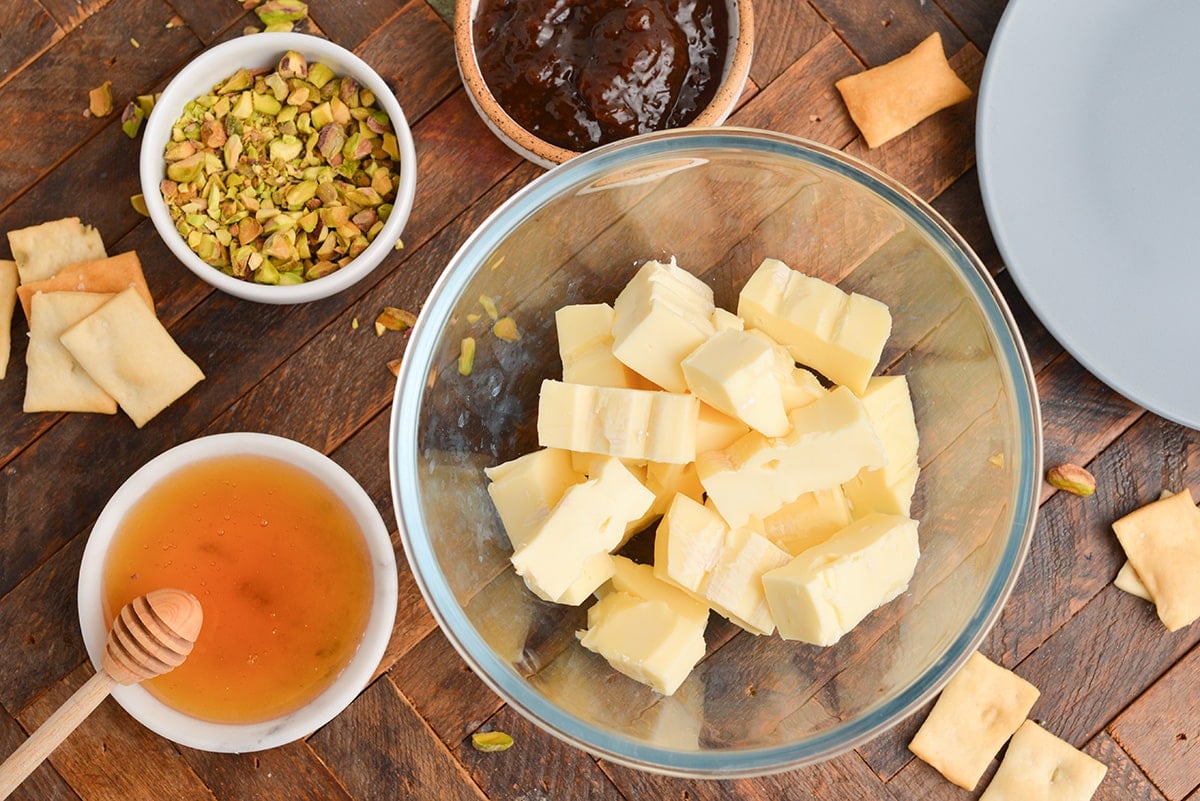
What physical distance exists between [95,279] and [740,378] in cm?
81

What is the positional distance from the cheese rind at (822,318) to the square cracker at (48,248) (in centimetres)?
81

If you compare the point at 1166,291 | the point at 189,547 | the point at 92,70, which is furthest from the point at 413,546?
the point at 1166,291

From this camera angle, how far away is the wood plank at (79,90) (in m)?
1.21

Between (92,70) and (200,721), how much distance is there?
80 centimetres

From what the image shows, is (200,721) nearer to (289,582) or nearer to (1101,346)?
(289,582)

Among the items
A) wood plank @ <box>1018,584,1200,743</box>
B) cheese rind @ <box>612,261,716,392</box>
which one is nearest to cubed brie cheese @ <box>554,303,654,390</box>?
cheese rind @ <box>612,261,716,392</box>

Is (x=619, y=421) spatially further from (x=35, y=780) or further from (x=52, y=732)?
(x=35, y=780)

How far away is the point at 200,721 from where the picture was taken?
1.12m

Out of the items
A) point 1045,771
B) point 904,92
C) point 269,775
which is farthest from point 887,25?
point 269,775

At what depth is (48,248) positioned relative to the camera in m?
1.19

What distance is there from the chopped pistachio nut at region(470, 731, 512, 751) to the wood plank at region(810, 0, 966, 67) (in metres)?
0.96

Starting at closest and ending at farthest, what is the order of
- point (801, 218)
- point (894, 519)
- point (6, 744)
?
1. point (894, 519)
2. point (801, 218)
3. point (6, 744)

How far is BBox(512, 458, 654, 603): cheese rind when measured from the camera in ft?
2.99

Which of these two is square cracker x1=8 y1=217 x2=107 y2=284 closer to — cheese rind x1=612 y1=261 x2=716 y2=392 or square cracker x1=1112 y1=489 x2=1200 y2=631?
cheese rind x1=612 y1=261 x2=716 y2=392
